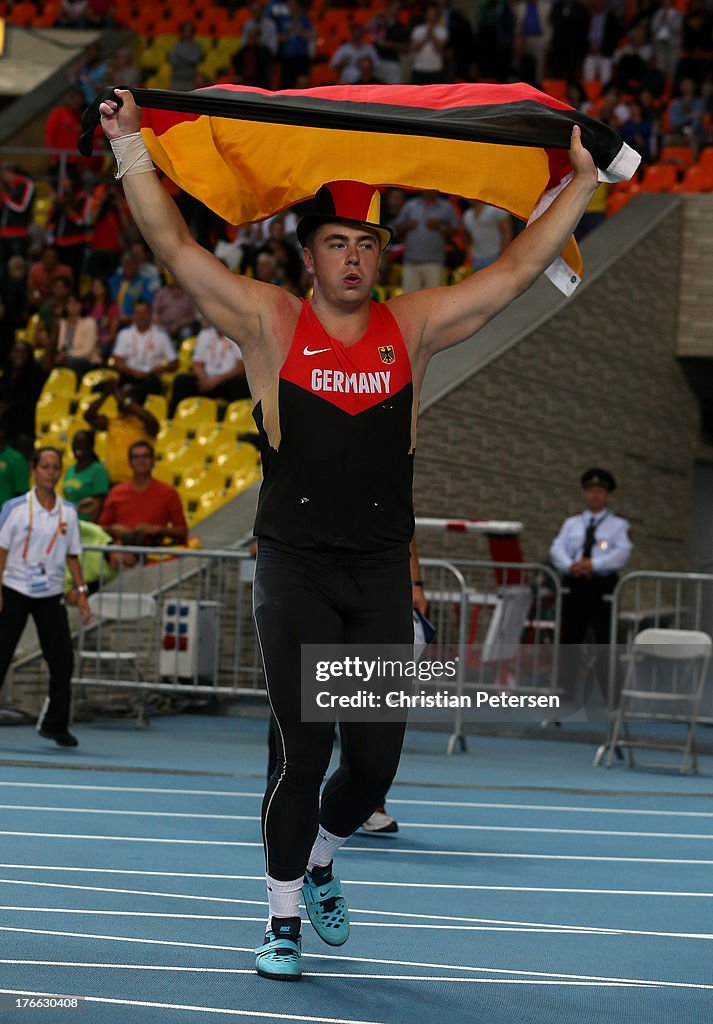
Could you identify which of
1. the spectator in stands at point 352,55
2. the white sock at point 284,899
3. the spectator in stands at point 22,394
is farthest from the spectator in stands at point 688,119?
the white sock at point 284,899

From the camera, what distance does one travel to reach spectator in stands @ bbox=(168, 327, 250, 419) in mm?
19234

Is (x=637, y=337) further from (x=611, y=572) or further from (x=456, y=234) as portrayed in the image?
(x=611, y=572)

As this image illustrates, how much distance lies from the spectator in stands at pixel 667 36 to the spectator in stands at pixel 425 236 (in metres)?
5.06

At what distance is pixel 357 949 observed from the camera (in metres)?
6.03

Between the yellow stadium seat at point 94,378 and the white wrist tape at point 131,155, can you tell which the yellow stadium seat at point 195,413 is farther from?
the white wrist tape at point 131,155

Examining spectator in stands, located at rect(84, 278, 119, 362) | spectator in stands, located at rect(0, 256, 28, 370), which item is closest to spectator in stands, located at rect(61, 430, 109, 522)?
spectator in stands, located at rect(84, 278, 119, 362)

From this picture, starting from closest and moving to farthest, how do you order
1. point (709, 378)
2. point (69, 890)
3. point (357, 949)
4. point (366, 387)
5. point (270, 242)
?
point (366, 387), point (357, 949), point (69, 890), point (270, 242), point (709, 378)

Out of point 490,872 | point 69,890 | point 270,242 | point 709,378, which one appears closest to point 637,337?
point 709,378

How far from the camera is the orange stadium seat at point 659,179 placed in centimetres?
2214

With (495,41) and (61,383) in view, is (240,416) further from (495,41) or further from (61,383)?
(495,41)

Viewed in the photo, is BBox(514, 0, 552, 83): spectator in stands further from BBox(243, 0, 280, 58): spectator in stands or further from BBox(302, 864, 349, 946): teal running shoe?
BBox(302, 864, 349, 946): teal running shoe

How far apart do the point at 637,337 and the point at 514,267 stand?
15310 mm

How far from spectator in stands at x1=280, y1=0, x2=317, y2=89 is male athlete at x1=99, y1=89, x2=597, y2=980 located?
1982cm

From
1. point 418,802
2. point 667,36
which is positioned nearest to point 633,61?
point 667,36
